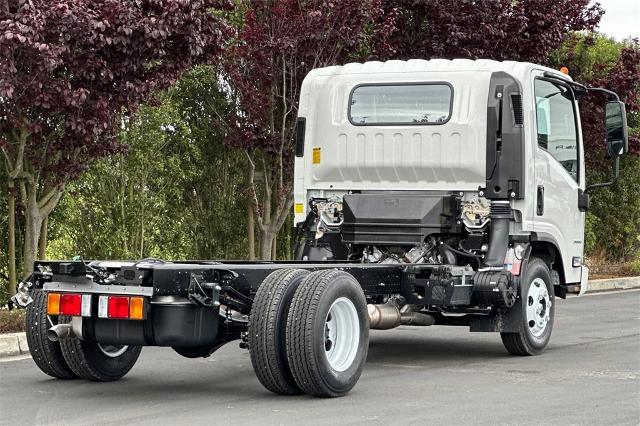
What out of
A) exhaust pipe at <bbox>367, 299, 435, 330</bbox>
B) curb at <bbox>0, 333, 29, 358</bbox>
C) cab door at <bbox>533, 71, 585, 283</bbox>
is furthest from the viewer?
cab door at <bbox>533, 71, 585, 283</bbox>

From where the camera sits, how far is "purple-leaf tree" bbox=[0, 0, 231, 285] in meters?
11.8

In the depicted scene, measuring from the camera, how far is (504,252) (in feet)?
36.6

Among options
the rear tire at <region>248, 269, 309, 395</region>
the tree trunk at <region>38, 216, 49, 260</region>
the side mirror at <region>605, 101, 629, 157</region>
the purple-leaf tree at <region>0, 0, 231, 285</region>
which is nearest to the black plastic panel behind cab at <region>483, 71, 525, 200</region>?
the side mirror at <region>605, 101, 629, 157</region>

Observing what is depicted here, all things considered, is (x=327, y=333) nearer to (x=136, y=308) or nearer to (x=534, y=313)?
(x=136, y=308)

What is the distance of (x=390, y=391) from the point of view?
357 inches

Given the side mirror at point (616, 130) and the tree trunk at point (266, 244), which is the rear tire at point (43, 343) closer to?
the side mirror at point (616, 130)

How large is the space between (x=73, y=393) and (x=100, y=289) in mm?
989

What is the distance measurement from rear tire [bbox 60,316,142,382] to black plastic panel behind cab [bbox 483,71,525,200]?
3.66m

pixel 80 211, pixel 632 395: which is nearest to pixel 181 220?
pixel 80 211

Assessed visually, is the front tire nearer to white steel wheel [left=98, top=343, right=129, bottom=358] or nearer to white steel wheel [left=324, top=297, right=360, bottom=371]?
white steel wheel [left=324, top=297, right=360, bottom=371]

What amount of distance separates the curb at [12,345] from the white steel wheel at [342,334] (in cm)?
358

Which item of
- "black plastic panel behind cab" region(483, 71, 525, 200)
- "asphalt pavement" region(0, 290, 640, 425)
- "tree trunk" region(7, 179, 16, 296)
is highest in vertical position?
"black plastic panel behind cab" region(483, 71, 525, 200)

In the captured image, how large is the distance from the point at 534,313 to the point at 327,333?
3195mm

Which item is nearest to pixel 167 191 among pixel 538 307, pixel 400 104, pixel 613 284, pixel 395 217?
pixel 400 104
